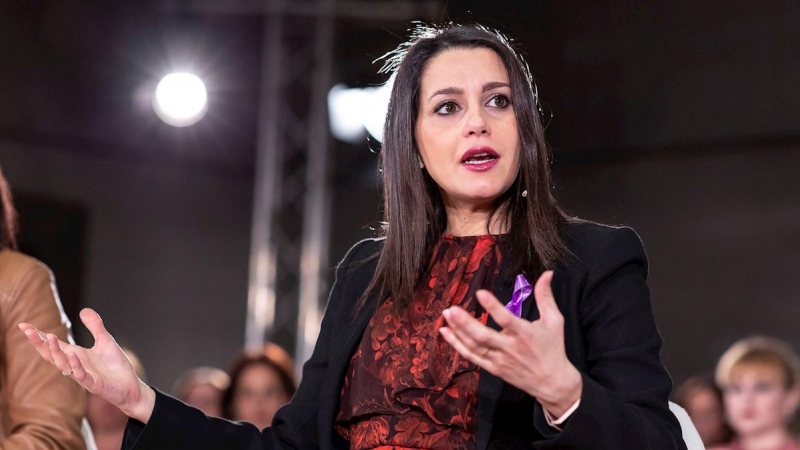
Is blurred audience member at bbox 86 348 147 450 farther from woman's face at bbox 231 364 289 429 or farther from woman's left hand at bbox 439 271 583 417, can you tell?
woman's left hand at bbox 439 271 583 417

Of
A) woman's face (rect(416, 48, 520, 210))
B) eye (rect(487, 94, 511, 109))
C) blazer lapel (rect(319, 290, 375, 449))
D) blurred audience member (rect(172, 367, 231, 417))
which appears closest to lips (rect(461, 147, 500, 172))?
woman's face (rect(416, 48, 520, 210))

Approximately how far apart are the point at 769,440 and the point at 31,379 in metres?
3.38

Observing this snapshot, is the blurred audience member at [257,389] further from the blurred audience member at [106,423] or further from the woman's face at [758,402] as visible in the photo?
the woman's face at [758,402]

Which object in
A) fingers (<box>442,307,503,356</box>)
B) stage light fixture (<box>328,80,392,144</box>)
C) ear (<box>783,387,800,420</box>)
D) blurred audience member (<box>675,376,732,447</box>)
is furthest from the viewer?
stage light fixture (<box>328,80,392,144</box>)

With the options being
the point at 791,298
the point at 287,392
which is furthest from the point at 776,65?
the point at 287,392

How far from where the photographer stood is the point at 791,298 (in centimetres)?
636

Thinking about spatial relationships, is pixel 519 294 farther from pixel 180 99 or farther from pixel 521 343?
pixel 180 99

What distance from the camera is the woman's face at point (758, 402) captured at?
4.61m

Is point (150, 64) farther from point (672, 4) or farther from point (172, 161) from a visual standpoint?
point (672, 4)

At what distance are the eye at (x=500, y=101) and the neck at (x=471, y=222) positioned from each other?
21 centimetres

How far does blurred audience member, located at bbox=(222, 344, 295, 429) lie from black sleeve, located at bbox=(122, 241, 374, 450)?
2.80m

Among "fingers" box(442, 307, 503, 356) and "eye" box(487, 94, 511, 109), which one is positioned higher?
"eye" box(487, 94, 511, 109)

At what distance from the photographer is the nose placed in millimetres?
1950

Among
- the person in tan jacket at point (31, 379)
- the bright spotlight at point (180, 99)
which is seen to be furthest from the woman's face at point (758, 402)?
the bright spotlight at point (180, 99)
